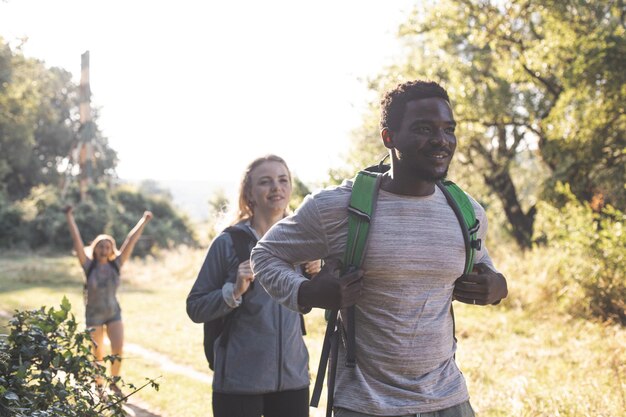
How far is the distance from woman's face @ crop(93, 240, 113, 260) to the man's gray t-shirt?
614 centimetres

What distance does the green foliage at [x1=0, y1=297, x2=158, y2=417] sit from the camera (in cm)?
334

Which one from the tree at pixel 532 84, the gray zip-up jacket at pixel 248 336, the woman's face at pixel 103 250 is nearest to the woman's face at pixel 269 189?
the gray zip-up jacket at pixel 248 336

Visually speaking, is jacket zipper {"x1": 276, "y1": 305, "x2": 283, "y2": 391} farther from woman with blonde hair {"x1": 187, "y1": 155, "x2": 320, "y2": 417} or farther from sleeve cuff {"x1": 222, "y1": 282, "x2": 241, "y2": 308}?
sleeve cuff {"x1": 222, "y1": 282, "x2": 241, "y2": 308}

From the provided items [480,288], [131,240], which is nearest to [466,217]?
[480,288]

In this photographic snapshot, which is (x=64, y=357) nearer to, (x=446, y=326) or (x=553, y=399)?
(x=446, y=326)

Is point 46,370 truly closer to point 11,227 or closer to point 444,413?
point 444,413

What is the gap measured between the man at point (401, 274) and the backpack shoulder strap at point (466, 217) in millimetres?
28

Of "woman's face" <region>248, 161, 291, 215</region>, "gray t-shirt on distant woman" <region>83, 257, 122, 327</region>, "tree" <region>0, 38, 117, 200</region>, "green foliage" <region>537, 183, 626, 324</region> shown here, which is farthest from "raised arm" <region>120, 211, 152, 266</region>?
"tree" <region>0, 38, 117, 200</region>

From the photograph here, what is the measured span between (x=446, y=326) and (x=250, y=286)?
153 centimetres

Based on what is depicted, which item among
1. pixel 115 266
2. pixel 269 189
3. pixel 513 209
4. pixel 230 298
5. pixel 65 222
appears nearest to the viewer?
pixel 230 298

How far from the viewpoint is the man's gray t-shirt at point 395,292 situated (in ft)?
8.15

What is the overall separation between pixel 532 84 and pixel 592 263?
751 cm

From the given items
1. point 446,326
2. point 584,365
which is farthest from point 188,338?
point 446,326

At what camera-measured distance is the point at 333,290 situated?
2361 millimetres
